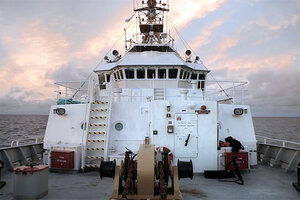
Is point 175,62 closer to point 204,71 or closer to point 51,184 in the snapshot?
point 204,71

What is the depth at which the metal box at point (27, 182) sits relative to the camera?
6.49 meters

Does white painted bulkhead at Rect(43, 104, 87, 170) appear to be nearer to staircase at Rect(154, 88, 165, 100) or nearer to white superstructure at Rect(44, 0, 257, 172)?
white superstructure at Rect(44, 0, 257, 172)

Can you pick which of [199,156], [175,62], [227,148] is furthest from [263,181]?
[175,62]

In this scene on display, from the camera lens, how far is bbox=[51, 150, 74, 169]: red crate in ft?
30.0

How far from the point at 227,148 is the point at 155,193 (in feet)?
15.2

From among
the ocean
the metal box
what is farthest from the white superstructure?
the ocean

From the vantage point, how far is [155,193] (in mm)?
5570

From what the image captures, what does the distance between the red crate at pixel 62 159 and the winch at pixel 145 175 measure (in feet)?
11.7

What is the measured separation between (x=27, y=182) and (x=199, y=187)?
4768mm

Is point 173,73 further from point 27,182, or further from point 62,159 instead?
point 27,182

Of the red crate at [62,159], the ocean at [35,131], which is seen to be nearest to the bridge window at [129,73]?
the red crate at [62,159]

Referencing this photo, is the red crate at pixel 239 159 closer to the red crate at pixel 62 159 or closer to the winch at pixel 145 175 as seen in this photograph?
the winch at pixel 145 175

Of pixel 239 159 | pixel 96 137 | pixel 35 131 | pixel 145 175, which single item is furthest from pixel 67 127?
pixel 35 131

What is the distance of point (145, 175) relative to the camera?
209 inches
